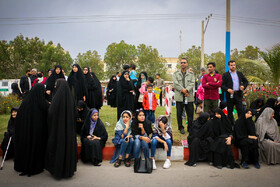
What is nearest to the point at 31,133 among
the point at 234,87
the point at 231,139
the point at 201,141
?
the point at 201,141

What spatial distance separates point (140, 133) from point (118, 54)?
29568mm

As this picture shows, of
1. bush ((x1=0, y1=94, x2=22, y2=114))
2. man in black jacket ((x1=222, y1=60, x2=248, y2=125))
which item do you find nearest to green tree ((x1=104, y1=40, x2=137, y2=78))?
bush ((x1=0, y1=94, x2=22, y2=114))

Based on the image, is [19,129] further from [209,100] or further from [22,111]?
[209,100]

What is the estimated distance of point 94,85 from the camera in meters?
7.86

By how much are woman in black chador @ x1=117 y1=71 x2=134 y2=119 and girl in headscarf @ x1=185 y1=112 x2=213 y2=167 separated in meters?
2.65

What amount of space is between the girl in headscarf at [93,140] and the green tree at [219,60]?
2843 cm

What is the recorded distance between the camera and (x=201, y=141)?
5160mm

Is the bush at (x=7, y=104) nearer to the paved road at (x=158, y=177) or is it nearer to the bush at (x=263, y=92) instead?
the paved road at (x=158, y=177)

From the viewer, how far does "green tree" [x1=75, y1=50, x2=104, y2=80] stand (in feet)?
117

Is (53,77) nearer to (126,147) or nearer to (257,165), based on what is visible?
(126,147)

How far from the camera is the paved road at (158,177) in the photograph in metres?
3.91

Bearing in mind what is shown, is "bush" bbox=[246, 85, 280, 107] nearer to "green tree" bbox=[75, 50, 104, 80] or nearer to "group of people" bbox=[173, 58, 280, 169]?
"group of people" bbox=[173, 58, 280, 169]

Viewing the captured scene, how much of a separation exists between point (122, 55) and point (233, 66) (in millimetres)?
28423

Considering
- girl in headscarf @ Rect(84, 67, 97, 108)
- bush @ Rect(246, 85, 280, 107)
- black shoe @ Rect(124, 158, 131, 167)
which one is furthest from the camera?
bush @ Rect(246, 85, 280, 107)
